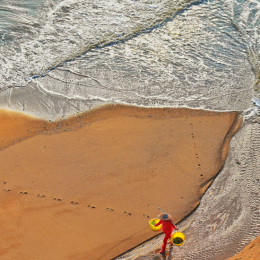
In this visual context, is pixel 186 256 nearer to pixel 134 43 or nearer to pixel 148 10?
pixel 134 43

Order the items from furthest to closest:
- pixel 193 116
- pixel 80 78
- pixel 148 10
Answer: pixel 148 10 → pixel 80 78 → pixel 193 116

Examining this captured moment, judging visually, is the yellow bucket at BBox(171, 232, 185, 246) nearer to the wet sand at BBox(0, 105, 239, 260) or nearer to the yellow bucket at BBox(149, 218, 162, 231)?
the yellow bucket at BBox(149, 218, 162, 231)

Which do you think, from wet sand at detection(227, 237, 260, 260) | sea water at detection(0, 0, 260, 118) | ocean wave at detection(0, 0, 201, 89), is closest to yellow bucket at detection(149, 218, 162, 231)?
wet sand at detection(227, 237, 260, 260)

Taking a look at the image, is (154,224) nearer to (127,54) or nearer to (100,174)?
(100,174)

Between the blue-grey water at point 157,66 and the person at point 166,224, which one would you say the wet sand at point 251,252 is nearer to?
the blue-grey water at point 157,66

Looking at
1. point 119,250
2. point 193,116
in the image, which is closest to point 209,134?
point 193,116

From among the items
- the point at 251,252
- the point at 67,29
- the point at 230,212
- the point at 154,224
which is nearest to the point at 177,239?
the point at 154,224
